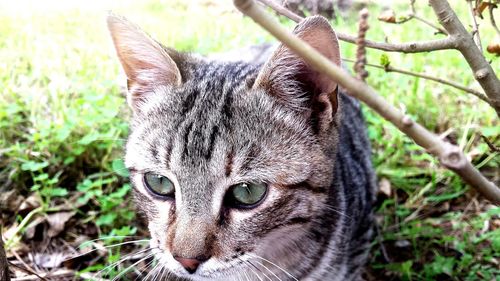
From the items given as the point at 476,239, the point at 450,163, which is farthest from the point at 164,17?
the point at 450,163

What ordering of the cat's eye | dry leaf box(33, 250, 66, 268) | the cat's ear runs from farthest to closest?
dry leaf box(33, 250, 66, 268) < the cat's eye < the cat's ear

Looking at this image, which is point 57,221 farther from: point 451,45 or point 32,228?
point 451,45

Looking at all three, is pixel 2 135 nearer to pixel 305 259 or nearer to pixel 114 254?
pixel 114 254

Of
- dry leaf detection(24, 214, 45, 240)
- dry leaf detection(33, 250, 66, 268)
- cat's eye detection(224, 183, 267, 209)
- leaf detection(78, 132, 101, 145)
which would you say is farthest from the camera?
leaf detection(78, 132, 101, 145)

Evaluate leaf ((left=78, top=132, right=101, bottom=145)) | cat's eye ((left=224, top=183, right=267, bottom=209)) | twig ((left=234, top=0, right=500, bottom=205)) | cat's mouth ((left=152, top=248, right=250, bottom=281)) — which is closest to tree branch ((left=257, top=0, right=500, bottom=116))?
cat's eye ((left=224, top=183, right=267, bottom=209))

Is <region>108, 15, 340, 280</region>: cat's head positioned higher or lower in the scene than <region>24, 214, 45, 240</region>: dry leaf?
higher

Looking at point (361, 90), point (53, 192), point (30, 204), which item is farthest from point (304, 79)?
point (30, 204)

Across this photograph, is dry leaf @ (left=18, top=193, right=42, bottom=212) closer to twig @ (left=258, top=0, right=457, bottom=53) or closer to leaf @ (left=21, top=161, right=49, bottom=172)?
leaf @ (left=21, top=161, right=49, bottom=172)
